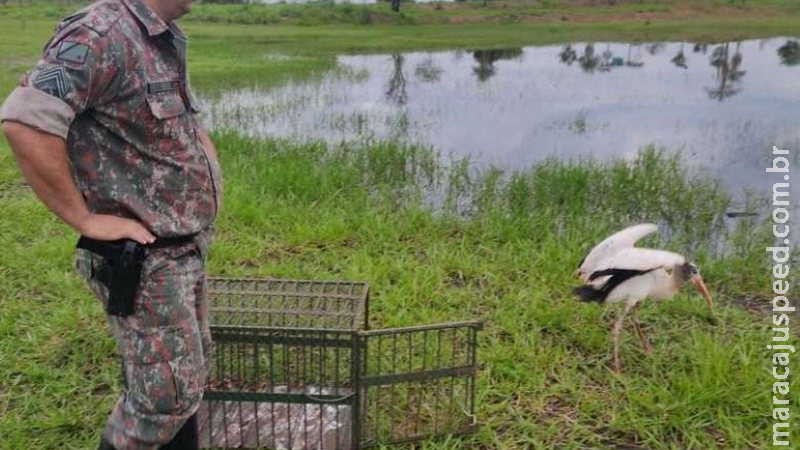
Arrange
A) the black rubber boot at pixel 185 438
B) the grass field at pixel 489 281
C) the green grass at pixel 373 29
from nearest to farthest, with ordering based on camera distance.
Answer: the black rubber boot at pixel 185 438, the grass field at pixel 489 281, the green grass at pixel 373 29

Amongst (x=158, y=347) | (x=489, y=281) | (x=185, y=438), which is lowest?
(x=489, y=281)

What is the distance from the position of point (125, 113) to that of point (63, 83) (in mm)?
183

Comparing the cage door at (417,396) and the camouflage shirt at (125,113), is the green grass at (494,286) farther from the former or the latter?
the camouflage shirt at (125,113)

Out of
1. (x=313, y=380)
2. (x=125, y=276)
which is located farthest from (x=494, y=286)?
(x=125, y=276)

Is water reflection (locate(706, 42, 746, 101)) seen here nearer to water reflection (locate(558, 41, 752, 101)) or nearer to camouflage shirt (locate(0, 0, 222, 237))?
water reflection (locate(558, 41, 752, 101))

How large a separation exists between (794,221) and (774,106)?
20.1ft

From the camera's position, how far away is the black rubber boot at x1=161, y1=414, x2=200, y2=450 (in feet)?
7.65

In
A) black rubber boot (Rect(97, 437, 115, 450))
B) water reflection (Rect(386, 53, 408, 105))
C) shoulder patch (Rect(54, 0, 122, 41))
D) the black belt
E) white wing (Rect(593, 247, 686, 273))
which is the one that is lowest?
black rubber boot (Rect(97, 437, 115, 450))

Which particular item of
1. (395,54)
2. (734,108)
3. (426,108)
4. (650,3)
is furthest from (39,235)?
(650,3)

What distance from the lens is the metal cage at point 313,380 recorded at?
8.59 ft

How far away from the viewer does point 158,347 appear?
1949 millimetres

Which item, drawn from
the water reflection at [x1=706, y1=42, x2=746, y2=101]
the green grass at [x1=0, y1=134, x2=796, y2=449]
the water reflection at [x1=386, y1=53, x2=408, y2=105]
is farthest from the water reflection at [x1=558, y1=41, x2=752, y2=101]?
the green grass at [x1=0, y1=134, x2=796, y2=449]

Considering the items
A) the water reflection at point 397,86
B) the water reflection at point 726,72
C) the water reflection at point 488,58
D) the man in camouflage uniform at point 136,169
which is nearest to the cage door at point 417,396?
the man in camouflage uniform at point 136,169

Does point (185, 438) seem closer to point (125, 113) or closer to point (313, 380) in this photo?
point (313, 380)
